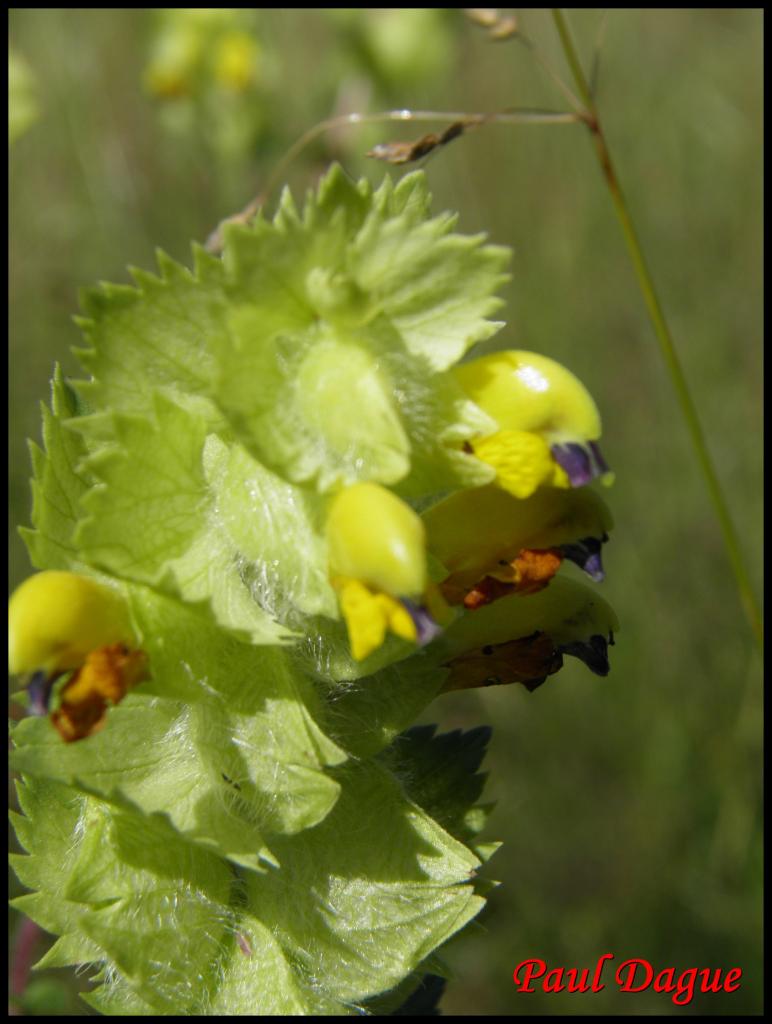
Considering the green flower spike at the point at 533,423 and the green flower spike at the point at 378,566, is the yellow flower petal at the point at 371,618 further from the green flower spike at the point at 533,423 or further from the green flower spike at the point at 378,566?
the green flower spike at the point at 533,423

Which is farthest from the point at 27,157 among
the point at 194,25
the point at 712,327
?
the point at 712,327

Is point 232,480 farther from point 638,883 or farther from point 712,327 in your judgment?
point 712,327

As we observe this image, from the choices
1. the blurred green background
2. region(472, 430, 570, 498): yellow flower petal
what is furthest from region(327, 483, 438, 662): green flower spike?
the blurred green background

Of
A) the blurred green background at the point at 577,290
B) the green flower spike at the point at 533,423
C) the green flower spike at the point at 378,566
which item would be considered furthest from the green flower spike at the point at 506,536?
the blurred green background at the point at 577,290

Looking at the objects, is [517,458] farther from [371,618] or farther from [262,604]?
[262,604]

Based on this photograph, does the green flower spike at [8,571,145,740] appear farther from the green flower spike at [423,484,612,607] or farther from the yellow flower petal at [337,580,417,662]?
the green flower spike at [423,484,612,607]

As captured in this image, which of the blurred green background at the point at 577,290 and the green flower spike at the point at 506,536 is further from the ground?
the green flower spike at the point at 506,536
